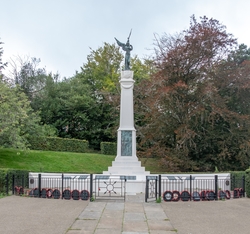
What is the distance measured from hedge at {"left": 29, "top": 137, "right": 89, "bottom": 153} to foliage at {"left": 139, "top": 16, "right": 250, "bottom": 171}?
350 inches

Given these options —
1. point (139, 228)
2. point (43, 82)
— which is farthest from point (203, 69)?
point (43, 82)

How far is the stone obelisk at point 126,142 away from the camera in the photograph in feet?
56.5

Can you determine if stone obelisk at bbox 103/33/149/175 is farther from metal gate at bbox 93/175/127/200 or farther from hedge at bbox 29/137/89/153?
hedge at bbox 29/137/89/153

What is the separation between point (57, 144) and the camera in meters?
29.9

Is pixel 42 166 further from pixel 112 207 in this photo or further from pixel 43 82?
pixel 43 82

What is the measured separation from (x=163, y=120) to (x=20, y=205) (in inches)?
666

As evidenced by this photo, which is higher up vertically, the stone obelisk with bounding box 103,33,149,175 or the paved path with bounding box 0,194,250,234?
the stone obelisk with bounding box 103,33,149,175

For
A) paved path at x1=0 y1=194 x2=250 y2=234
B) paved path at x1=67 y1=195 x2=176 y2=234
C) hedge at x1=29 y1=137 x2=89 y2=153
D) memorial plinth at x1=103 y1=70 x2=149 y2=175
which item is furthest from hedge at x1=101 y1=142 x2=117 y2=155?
paved path at x1=67 y1=195 x2=176 y2=234

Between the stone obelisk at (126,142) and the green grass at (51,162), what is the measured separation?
6.57 metres

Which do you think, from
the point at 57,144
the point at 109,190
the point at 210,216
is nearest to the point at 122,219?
the point at 210,216

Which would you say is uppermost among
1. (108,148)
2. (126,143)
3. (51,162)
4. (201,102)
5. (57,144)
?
(201,102)

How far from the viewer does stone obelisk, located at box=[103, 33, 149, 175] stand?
56.5 ft

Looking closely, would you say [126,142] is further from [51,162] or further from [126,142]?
[51,162]

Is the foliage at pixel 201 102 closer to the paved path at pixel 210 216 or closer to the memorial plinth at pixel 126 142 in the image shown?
the memorial plinth at pixel 126 142
